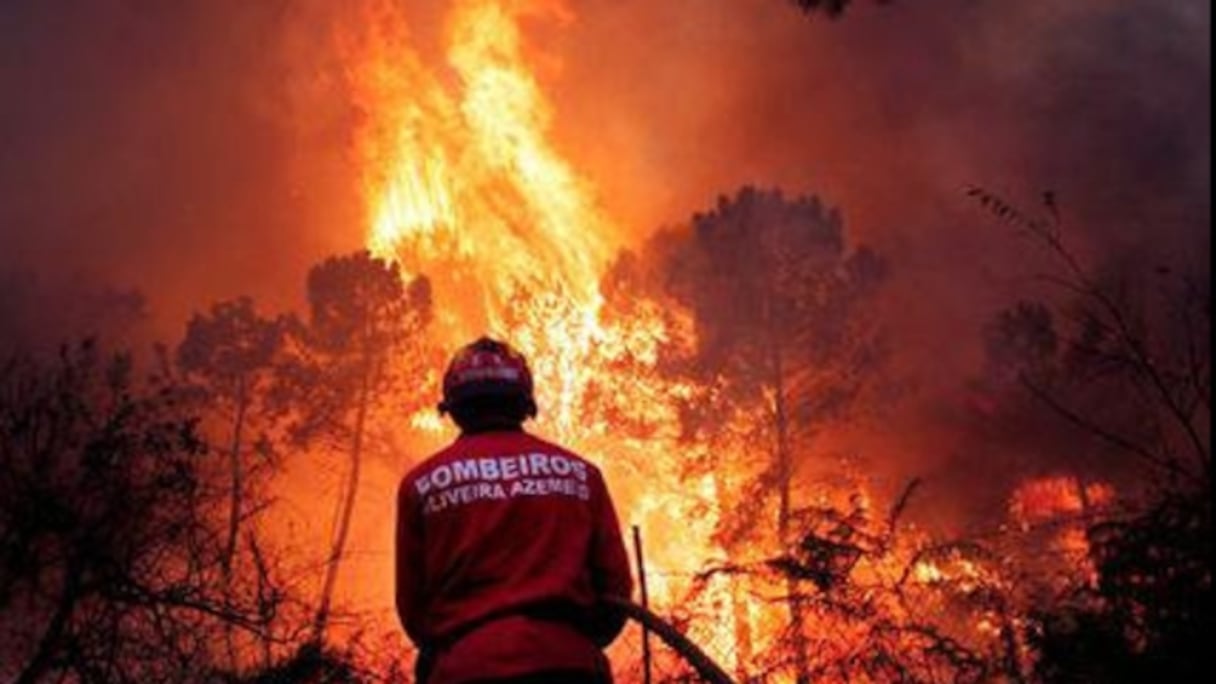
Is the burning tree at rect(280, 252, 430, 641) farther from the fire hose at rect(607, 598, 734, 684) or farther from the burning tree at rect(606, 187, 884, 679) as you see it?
the fire hose at rect(607, 598, 734, 684)

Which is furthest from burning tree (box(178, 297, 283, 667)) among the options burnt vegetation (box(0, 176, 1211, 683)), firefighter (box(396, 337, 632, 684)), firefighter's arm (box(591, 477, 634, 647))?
firefighter's arm (box(591, 477, 634, 647))

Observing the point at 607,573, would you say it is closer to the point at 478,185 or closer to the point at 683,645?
the point at 683,645

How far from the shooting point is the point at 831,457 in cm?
2794

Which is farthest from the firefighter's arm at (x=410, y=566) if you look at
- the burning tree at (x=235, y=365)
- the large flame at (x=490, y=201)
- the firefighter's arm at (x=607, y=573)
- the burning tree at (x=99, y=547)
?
the burning tree at (x=235, y=365)

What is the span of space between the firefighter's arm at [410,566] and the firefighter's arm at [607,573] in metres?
0.56

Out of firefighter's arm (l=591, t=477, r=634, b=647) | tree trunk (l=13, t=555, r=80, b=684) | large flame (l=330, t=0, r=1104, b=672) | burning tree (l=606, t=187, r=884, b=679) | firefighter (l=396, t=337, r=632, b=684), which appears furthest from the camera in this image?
large flame (l=330, t=0, r=1104, b=672)

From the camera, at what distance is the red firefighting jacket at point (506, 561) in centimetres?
330

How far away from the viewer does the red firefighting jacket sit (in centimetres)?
330

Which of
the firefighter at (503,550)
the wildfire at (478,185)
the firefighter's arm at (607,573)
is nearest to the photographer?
the firefighter at (503,550)

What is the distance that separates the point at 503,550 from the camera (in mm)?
3438

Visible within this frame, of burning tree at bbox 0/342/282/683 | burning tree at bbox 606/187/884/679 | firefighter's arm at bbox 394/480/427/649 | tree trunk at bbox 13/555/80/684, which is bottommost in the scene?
firefighter's arm at bbox 394/480/427/649

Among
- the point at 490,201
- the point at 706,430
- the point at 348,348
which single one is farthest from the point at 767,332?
the point at 490,201

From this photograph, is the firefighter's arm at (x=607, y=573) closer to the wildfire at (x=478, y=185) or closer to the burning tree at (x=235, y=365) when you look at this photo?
the wildfire at (x=478, y=185)

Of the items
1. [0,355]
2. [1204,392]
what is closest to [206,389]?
[0,355]
